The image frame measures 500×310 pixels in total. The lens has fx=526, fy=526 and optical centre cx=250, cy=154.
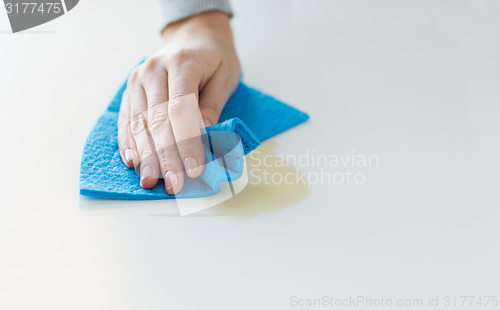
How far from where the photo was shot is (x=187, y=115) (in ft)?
2.22

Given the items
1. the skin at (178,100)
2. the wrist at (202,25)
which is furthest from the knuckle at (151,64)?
the wrist at (202,25)

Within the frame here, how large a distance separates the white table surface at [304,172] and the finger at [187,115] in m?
0.07

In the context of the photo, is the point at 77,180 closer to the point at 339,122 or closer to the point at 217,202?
the point at 217,202

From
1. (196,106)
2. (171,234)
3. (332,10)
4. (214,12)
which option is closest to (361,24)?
(332,10)

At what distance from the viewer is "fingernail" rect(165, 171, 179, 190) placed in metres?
0.63

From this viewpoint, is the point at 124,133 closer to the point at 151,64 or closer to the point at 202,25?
the point at 151,64

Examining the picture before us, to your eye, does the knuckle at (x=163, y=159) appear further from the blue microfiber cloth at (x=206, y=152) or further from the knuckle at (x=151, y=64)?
the knuckle at (x=151, y=64)

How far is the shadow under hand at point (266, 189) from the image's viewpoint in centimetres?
62

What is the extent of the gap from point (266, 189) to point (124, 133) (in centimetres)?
21

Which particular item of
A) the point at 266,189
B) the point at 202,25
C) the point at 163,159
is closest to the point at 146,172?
the point at 163,159

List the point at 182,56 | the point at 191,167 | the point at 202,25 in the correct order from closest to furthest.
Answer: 1. the point at 191,167
2. the point at 182,56
3. the point at 202,25

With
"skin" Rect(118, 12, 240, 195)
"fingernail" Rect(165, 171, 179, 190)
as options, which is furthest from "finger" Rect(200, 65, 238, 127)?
"fingernail" Rect(165, 171, 179, 190)

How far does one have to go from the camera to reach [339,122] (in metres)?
0.76

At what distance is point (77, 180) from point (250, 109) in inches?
10.4
